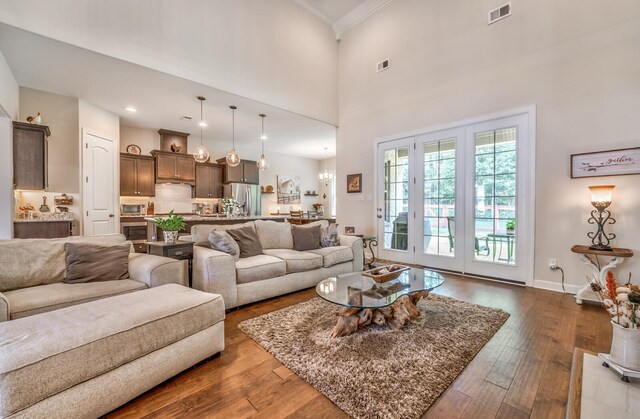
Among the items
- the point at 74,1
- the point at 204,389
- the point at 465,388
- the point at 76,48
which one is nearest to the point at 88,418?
the point at 204,389

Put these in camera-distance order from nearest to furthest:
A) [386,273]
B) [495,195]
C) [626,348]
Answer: [626,348]
[386,273]
[495,195]

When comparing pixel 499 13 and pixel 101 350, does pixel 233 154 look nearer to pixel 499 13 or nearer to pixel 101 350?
pixel 101 350

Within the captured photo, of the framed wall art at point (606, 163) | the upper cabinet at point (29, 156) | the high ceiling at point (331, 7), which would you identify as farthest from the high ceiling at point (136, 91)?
the framed wall art at point (606, 163)

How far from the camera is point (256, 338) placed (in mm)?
2205

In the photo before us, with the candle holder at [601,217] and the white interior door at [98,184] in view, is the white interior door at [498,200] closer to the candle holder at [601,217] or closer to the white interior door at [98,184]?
the candle holder at [601,217]

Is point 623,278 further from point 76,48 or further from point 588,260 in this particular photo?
point 76,48

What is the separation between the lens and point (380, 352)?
1.95 m

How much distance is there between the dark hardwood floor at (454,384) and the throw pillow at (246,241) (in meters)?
0.95

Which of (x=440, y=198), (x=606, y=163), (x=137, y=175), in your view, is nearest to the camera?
(x=606, y=163)

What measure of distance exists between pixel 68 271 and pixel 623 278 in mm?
5514

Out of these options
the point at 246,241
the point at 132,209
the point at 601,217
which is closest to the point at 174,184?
the point at 132,209

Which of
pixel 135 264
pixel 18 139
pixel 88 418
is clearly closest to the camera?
pixel 88 418

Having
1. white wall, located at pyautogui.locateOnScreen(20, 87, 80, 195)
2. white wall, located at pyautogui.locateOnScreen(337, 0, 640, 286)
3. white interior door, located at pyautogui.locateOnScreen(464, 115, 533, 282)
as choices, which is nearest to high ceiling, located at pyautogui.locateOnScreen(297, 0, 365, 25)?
white wall, located at pyautogui.locateOnScreen(337, 0, 640, 286)

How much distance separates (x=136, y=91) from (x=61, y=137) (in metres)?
1.60
